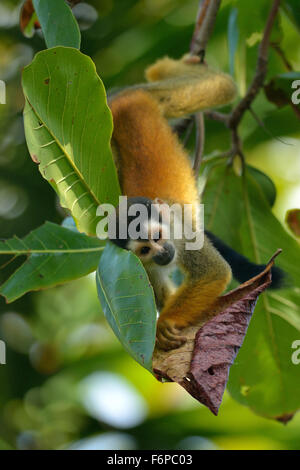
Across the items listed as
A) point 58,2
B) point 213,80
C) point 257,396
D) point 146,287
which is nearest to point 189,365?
point 146,287

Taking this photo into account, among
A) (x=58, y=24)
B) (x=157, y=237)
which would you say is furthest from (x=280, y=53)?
(x=58, y=24)

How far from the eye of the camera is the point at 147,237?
1.87 m

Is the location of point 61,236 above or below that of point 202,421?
above

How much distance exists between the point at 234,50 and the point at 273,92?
0.39 metres

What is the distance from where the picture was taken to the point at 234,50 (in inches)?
102

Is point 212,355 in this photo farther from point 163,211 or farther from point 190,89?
point 190,89

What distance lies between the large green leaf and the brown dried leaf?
3.50ft

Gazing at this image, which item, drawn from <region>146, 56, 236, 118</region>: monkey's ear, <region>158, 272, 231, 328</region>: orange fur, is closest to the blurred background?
<region>146, 56, 236, 118</region>: monkey's ear

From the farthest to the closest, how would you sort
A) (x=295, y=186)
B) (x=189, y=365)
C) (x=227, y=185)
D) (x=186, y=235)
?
(x=295, y=186) < (x=227, y=185) < (x=186, y=235) < (x=189, y=365)

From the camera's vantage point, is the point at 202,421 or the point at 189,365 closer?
the point at 189,365

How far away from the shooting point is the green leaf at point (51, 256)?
5.11 ft

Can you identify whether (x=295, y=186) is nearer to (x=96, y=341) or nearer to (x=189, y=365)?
(x=96, y=341)

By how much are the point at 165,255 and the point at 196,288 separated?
19cm
